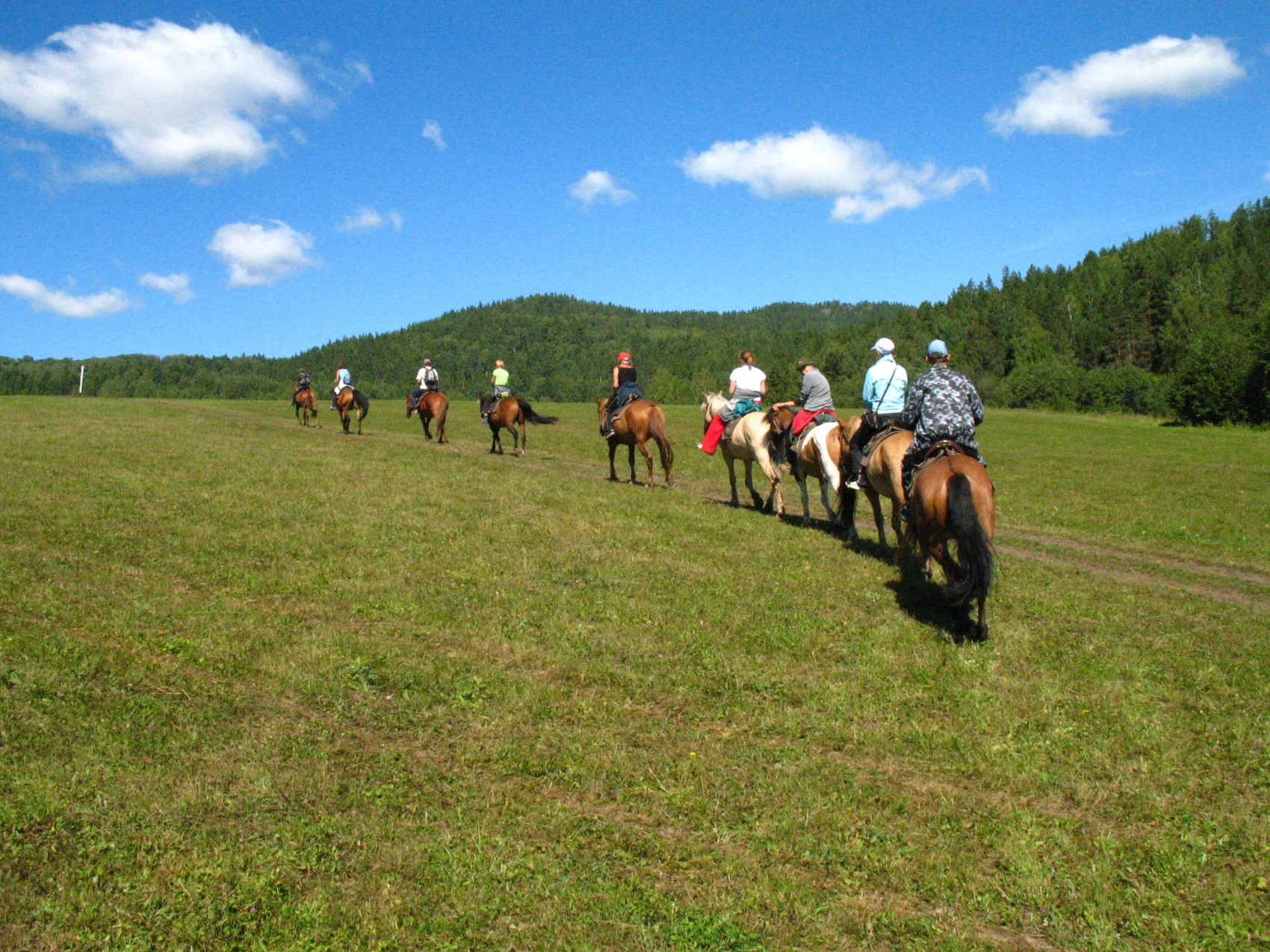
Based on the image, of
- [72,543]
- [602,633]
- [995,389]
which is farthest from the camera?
[995,389]

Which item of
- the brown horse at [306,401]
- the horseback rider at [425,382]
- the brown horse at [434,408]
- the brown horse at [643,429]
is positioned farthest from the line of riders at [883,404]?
the brown horse at [306,401]

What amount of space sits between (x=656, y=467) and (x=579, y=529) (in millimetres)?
11873

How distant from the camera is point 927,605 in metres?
10.4

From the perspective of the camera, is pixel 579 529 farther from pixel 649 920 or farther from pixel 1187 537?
pixel 1187 537

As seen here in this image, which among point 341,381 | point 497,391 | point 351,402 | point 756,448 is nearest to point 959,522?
point 756,448

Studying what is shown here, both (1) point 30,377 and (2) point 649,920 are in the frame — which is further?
(1) point 30,377

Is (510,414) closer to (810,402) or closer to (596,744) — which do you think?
(810,402)

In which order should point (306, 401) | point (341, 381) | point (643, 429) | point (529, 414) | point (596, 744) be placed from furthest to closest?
point (306, 401), point (341, 381), point (529, 414), point (643, 429), point (596, 744)

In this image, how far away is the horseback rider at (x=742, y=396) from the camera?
17.4 m

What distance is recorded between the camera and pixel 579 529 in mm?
13758

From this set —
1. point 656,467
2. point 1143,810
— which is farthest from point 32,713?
point 656,467

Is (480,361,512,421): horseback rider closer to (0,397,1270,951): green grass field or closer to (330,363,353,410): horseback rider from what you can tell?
(330,363,353,410): horseback rider

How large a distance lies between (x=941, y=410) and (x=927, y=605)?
7.22 ft

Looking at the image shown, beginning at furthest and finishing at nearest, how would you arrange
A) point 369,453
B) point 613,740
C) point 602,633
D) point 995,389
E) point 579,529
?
point 995,389 < point 369,453 < point 579,529 < point 602,633 < point 613,740
